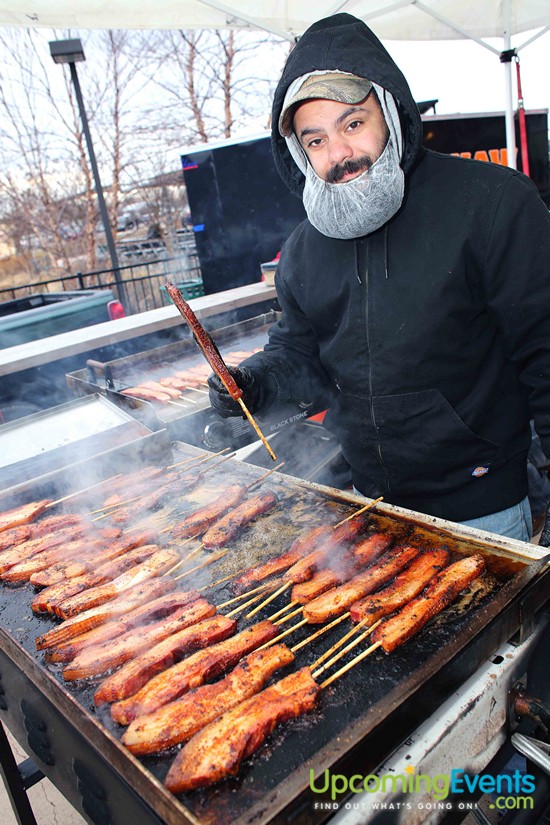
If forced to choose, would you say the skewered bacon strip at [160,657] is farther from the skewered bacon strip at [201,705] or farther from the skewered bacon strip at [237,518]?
the skewered bacon strip at [237,518]

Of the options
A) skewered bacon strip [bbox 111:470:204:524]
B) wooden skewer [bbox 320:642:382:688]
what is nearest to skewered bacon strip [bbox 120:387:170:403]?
skewered bacon strip [bbox 111:470:204:524]

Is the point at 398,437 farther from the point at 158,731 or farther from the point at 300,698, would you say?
the point at 158,731

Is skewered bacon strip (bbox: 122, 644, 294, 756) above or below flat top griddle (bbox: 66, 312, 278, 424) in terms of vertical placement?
below

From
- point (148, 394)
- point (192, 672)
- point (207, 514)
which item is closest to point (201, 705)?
point (192, 672)

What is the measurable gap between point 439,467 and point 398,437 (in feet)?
0.78

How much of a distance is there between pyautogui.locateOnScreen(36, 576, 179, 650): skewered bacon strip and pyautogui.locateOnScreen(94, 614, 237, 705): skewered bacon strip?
249 millimetres

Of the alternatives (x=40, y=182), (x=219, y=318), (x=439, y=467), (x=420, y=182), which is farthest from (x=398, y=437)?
(x=40, y=182)

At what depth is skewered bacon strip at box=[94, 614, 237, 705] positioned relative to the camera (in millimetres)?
1944

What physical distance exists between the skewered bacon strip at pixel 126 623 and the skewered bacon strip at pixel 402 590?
69 centimetres

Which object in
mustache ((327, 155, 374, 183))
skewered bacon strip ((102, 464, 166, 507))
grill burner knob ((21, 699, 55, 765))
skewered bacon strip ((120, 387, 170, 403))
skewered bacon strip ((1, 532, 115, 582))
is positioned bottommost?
grill burner knob ((21, 699, 55, 765))

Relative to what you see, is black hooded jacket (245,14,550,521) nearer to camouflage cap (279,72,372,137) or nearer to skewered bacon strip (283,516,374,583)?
camouflage cap (279,72,372,137)

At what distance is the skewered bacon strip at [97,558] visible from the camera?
2.73m

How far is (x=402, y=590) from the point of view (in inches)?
88.2

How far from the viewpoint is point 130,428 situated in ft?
13.5
